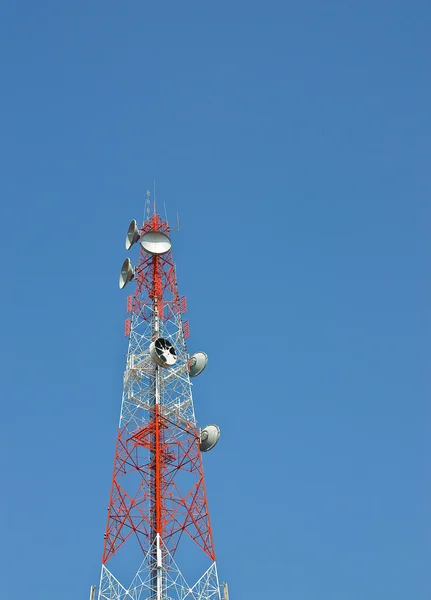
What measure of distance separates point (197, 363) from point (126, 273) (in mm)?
7645

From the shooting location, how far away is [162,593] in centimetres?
5331

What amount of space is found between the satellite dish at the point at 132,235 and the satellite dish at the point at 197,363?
8.51 metres

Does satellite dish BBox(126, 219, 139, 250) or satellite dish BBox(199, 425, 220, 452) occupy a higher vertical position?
satellite dish BBox(126, 219, 139, 250)

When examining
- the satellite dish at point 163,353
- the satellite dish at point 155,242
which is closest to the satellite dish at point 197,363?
the satellite dish at point 163,353

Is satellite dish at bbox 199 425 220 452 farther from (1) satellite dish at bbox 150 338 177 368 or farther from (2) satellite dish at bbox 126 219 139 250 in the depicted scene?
(2) satellite dish at bbox 126 219 139 250

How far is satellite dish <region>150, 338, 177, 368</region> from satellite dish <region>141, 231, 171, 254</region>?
675cm

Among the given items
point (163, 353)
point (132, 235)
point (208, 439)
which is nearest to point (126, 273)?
point (132, 235)

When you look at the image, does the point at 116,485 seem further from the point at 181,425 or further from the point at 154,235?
the point at 154,235

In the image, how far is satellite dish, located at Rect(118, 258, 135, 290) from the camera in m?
65.9

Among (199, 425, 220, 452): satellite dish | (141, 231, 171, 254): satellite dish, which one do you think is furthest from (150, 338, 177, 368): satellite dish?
(141, 231, 171, 254): satellite dish

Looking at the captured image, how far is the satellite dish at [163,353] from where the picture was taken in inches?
2379

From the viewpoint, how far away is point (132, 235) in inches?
2623

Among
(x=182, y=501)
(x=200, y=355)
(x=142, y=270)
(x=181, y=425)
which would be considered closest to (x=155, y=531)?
(x=182, y=501)

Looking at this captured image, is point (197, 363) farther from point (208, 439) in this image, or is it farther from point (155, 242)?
point (155, 242)
